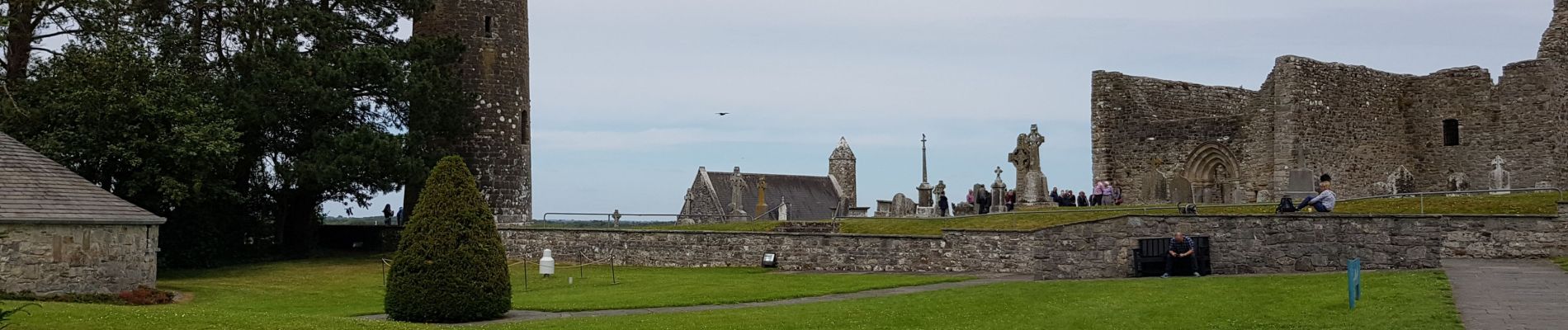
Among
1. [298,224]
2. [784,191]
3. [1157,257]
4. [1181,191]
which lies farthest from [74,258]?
[784,191]

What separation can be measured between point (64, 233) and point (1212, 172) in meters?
30.8

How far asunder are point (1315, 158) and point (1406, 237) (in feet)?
59.3

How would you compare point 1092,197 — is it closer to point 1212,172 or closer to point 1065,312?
point 1212,172

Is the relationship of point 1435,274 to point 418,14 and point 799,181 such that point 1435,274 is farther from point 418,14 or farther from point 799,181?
point 799,181

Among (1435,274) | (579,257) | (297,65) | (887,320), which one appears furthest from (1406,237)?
(297,65)

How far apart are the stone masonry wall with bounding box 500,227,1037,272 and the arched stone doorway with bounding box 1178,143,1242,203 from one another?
14.2 m

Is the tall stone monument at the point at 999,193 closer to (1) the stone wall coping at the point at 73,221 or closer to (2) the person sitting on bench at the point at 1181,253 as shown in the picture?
(2) the person sitting on bench at the point at 1181,253

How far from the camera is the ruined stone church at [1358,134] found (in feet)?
126

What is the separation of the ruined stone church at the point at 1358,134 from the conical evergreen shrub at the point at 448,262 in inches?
867

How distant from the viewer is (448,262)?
19.5 metres

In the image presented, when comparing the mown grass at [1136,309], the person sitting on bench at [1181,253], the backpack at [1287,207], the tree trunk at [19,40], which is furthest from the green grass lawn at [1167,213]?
the tree trunk at [19,40]

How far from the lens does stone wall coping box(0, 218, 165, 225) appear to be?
25.3 m

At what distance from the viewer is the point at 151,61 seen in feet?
110

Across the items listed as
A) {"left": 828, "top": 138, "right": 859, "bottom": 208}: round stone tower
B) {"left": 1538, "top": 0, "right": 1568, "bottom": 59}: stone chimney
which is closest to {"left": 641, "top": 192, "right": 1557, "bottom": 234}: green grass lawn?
{"left": 1538, "top": 0, "right": 1568, "bottom": 59}: stone chimney
